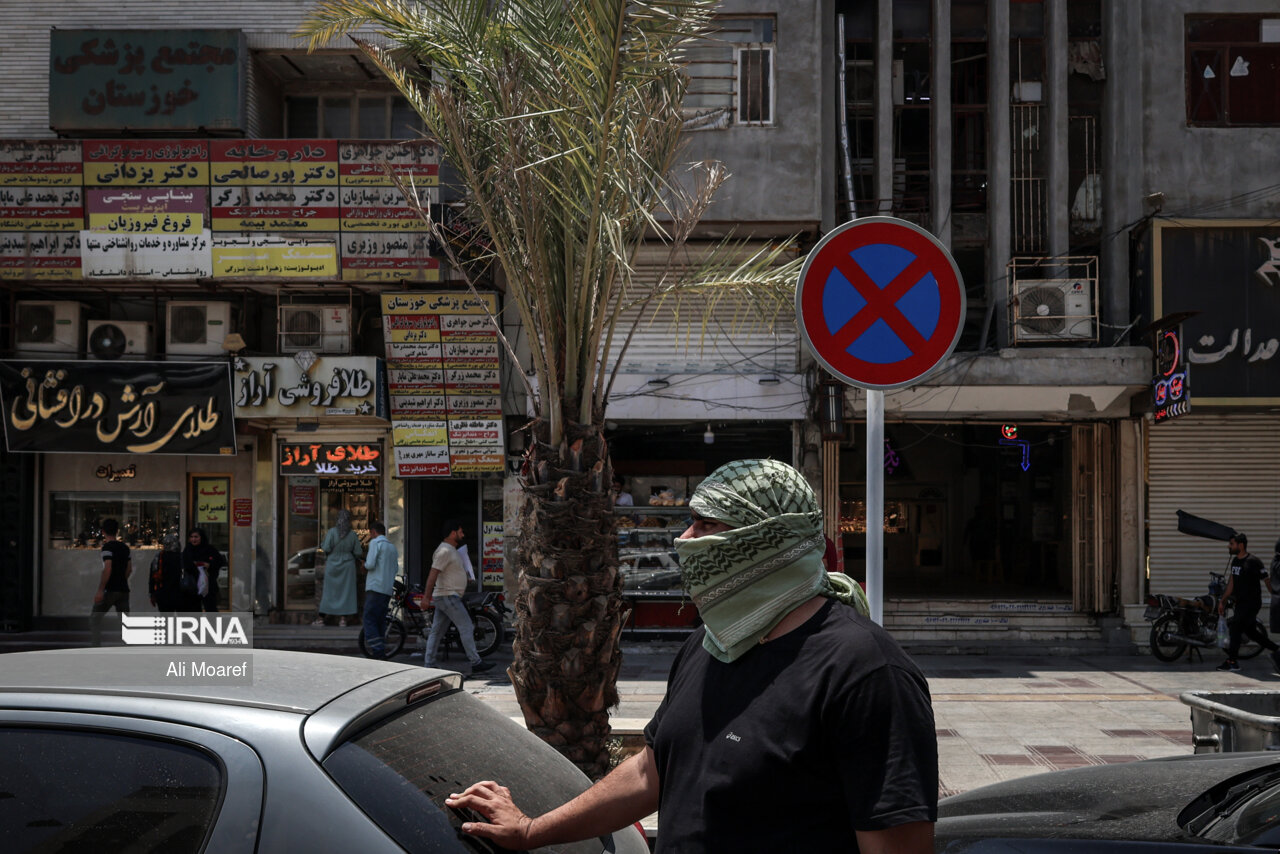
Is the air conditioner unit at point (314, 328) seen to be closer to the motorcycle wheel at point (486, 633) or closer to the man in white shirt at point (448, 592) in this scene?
the motorcycle wheel at point (486, 633)

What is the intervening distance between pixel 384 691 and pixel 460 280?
13404mm

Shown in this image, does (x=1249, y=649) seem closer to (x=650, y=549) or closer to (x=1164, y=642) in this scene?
(x=1164, y=642)

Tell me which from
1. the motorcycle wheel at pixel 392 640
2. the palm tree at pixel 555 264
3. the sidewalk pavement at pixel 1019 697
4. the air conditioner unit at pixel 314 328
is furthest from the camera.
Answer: the air conditioner unit at pixel 314 328

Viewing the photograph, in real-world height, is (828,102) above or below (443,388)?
above

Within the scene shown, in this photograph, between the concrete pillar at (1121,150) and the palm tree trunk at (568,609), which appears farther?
the concrete pillar at (1121,150)

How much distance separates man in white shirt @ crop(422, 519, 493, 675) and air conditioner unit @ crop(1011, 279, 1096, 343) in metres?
8.39

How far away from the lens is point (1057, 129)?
14.9m

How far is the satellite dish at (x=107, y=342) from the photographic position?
16.3 m

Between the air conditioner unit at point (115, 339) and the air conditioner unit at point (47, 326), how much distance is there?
242 mm

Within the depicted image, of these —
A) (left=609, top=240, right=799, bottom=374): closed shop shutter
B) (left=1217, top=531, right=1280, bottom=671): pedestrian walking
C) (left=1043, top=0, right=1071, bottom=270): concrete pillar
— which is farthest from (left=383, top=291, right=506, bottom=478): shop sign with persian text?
(left=1217, top=531, right=1280, bottom=671): pedestrian walking

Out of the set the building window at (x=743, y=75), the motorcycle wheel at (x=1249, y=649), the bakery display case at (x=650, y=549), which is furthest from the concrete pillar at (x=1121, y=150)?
the bakery display case at (x=650, y=549)

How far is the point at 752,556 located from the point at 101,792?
4.78 feet

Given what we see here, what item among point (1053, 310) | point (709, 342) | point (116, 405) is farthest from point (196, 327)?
point (1053, 310)

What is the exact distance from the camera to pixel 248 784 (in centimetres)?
204
